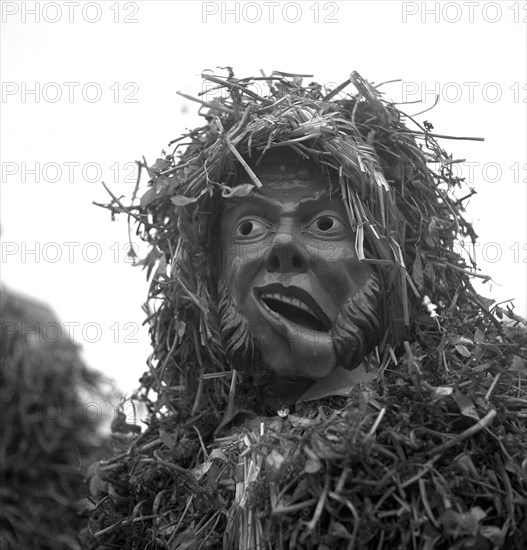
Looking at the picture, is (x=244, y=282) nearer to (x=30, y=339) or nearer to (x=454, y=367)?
(x=454, y=367)

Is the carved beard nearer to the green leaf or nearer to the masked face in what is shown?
the masked face

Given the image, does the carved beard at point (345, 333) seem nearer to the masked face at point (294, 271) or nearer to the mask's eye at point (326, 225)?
the masked face at point (294, 271)

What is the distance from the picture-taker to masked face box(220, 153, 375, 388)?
1.84 metres

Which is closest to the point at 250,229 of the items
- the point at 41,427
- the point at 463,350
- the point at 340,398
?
the point at 340,398

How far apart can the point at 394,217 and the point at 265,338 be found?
0.36m

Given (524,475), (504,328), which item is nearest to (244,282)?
(504,328)

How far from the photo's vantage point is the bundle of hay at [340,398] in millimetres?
1556

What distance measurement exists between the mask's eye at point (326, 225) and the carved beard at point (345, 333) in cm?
12

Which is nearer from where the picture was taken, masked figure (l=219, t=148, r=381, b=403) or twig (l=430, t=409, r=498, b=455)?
twig (l=430, t=409, r=498, b=455)

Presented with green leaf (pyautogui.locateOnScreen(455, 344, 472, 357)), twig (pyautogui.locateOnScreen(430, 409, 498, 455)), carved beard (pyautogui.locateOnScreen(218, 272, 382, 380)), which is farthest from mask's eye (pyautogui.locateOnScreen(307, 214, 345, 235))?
twig (pyautogui.locateOnScreen(430, 409, 498, 455))

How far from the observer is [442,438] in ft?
5.31

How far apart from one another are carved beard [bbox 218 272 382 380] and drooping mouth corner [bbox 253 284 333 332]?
0.04m

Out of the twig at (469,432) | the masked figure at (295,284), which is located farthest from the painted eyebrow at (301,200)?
the twig at (469,432)

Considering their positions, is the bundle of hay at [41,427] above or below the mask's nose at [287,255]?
below
